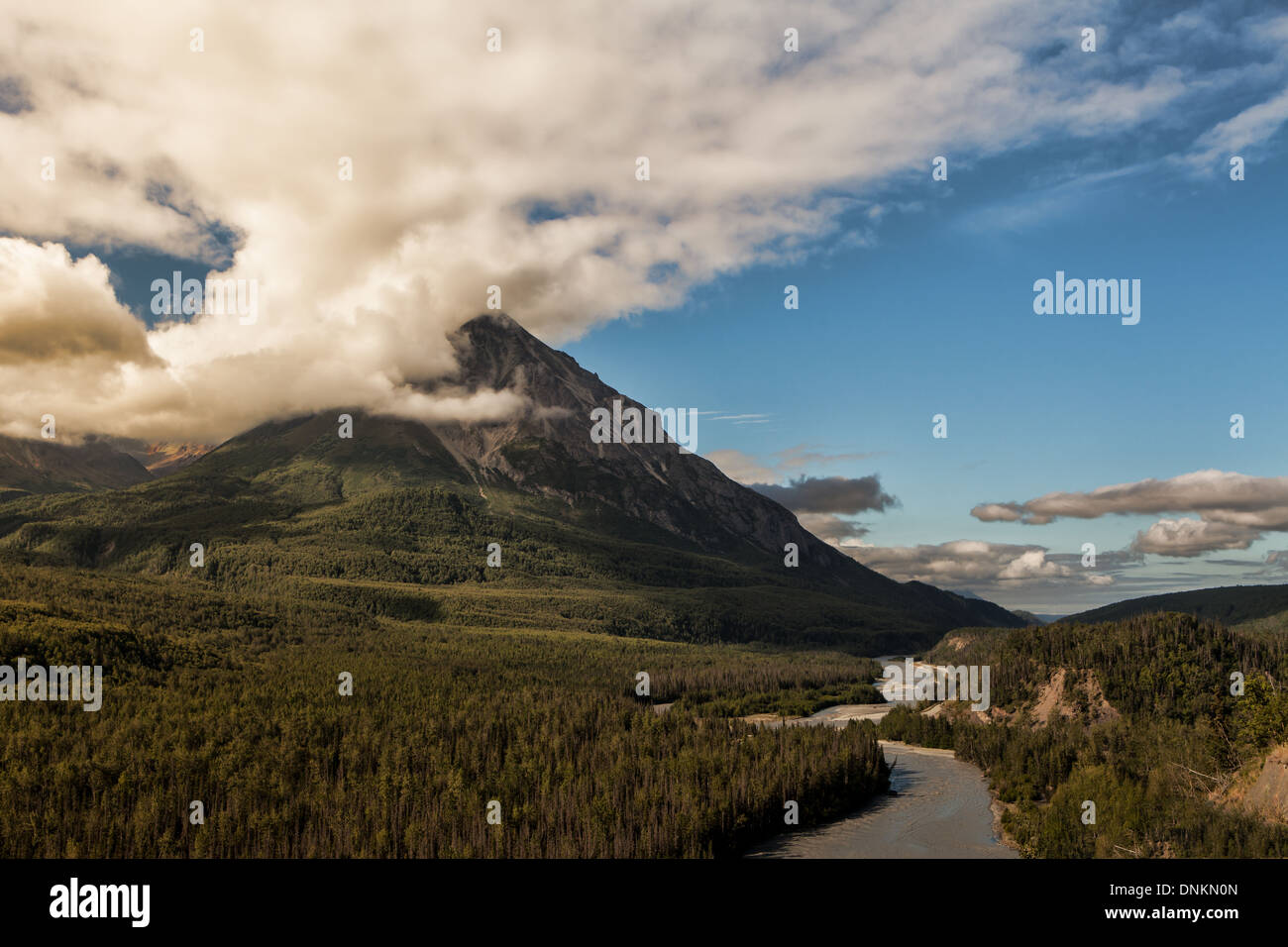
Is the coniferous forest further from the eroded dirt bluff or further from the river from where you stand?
the eroded dirt bluff

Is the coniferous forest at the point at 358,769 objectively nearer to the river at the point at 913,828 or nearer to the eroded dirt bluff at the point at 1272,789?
the river at the point at 913,828

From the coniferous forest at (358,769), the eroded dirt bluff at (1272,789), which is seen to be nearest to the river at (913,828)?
the coniferous forest at (358,769)

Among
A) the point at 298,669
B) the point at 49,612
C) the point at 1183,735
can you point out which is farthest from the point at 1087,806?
the point at 49,612

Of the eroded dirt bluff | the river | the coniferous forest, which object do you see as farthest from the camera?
the river

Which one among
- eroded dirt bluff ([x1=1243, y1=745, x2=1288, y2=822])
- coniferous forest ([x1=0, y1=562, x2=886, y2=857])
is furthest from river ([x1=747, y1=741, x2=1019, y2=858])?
eroded dirt bluff ([x1=1243, y1=745, x2=1288, y2=822])

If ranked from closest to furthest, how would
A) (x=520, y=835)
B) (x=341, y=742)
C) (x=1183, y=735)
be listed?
(x=520, y=835), (x=1183, y=735), (x=341, y=742)

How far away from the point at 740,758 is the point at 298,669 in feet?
335

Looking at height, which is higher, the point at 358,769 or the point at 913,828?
the point at 358,769

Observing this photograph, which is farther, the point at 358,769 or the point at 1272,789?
the point at 358,769

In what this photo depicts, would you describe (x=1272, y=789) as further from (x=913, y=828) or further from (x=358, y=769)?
(x=358, y=769)

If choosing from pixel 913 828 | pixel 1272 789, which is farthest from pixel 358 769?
pixel 1272 789

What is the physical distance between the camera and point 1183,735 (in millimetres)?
70125
